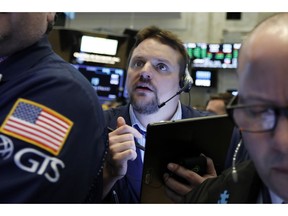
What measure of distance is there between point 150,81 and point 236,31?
530 centimetres

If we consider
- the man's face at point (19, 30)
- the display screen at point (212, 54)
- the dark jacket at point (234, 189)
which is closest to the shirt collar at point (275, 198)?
the dark jacket at point (234, 189)

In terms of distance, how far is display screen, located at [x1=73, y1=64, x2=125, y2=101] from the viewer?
4114 millimetres

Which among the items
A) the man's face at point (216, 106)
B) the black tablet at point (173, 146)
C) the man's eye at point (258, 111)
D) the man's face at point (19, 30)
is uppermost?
the man's face at point (19, 30)

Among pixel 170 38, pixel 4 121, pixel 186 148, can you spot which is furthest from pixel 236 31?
pixel 4 121

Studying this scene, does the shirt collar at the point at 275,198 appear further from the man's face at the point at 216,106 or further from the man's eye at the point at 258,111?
the man's face at the point at 216,106

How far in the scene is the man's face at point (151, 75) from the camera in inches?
58.9

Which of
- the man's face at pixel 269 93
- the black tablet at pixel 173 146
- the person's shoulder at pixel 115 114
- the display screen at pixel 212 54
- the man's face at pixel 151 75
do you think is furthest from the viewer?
the display screen at pixel 212 54

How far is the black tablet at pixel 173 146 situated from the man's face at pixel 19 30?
1.22 feet

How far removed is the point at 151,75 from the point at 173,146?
596 millimetres

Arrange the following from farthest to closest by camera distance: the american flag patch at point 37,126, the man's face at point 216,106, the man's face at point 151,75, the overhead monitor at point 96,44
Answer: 1. the overhead monitor at point 96,44
2. the man's face at point 216,106
3. the man's face at point 151,75
4. the american flag patch at point 37,126

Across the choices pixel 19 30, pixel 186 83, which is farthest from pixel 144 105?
pixel 19 30

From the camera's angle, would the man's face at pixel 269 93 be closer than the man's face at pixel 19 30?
Yes

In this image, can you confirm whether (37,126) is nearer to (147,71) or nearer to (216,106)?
(147,71)

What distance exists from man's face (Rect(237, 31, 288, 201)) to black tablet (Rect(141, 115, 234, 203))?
29cm
